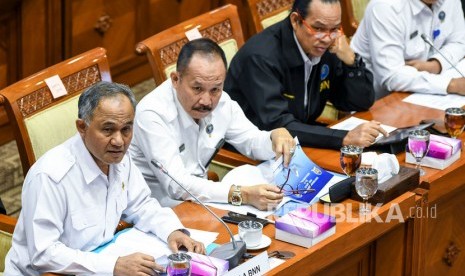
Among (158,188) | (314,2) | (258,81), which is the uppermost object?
(314,2)

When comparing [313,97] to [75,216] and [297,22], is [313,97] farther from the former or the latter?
[75,216]

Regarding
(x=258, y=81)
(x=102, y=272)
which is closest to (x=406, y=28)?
(x=258, y=81)

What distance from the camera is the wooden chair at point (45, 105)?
11.6 ft

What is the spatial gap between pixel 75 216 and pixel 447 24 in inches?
96.7

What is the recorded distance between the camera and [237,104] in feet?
12.9

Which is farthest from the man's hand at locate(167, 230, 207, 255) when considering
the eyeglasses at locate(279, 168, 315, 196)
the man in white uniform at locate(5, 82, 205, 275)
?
the eyeglasses at locate(279, 168, 315, 196)

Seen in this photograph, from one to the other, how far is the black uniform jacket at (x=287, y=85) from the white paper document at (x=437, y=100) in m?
0.22

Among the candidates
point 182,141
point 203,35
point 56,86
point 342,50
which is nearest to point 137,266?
point 182,141

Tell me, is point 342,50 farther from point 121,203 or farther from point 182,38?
point 121,203

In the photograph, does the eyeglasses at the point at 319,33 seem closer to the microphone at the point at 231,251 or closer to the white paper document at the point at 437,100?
the white paper document at the point at 437,100

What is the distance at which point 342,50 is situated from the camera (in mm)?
4238

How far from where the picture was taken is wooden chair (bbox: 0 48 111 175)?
139 inches

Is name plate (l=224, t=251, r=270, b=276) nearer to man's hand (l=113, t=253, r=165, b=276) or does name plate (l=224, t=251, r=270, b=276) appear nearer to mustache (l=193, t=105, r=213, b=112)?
man's hand (l=113, t=253, r=165, b=276)

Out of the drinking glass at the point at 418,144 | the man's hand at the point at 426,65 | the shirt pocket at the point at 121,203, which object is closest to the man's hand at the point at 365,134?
the drinking glass at the point at 418,144
